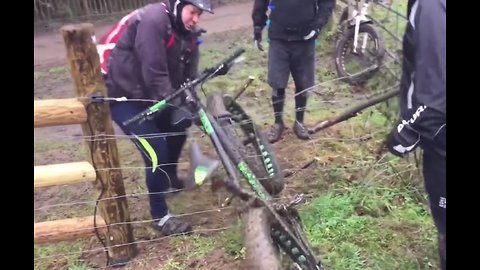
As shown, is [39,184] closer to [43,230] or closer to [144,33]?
[43,230]

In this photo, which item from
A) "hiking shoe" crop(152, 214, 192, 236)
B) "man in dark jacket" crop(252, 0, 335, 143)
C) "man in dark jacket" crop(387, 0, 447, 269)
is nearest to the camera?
"man in dark jacket" crop(387, 0, 447, 269)

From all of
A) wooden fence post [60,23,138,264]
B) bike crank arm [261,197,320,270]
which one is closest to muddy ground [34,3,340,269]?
wooden fence post [60,23,138,264]

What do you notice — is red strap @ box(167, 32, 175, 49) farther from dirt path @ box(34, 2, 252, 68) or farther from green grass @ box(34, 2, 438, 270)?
dirt path @ box(34, 2, 252, 68)

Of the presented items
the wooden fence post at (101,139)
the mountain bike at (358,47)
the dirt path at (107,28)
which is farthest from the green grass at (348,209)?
the dirt path at (107,28)

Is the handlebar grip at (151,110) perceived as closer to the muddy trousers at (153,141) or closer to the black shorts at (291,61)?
the muddy trousers at (153,141)

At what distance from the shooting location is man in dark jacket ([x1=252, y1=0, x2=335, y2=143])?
17.0ft

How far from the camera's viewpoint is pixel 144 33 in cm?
354

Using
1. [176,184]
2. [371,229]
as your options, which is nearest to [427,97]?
[371,229]

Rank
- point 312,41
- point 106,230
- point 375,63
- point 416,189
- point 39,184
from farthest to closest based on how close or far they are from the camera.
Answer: point 375,63 → point 312,41 → point 416,189 → point 106,230 → point 39,184

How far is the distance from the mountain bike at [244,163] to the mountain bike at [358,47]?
2995 mm

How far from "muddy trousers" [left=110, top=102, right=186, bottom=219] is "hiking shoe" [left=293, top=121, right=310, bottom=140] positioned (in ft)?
5.58

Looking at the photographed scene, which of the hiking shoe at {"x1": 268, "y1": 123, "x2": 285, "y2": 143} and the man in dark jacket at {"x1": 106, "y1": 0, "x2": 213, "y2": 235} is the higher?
the man in dark jacket at {"x1": 106, "y1": 0, "x2": 213, "y2": 235}

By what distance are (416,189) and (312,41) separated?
1801 mm
